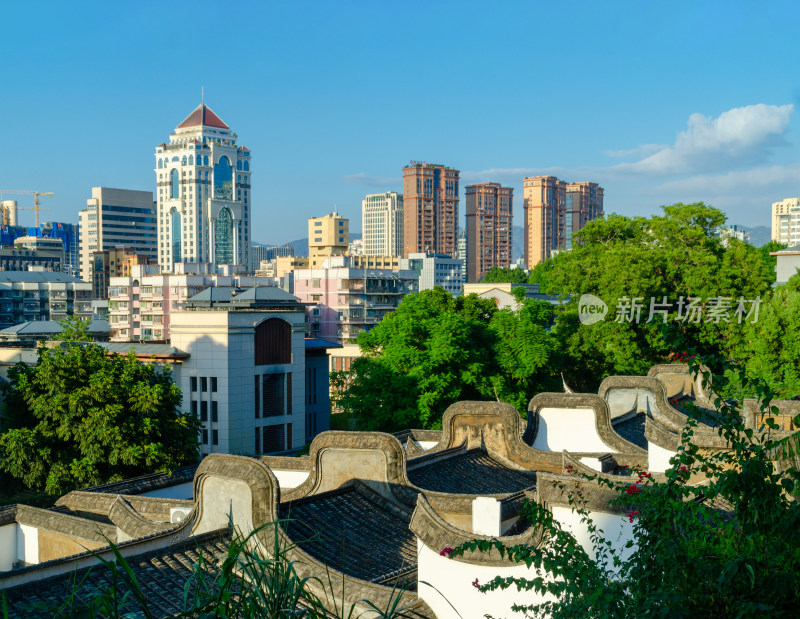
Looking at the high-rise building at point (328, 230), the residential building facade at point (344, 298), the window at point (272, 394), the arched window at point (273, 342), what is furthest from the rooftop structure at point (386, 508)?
the high-rise building at point (328, 230)

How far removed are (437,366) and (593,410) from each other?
18440mm

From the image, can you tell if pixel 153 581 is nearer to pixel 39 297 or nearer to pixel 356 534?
pixel 356 534

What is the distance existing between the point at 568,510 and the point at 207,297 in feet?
166

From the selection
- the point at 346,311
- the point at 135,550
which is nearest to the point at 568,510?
the point at 135,550

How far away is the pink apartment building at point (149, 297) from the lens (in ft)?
339

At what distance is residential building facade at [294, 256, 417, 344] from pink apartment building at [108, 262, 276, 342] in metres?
10.5

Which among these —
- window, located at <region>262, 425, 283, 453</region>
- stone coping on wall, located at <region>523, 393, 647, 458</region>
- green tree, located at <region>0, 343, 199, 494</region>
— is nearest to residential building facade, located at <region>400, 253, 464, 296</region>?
window, located at <region>262, 425, 283, 453</region>

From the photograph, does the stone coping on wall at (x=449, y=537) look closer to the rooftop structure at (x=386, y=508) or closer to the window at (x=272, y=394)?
the rooftop structure at (x=386, y=508)

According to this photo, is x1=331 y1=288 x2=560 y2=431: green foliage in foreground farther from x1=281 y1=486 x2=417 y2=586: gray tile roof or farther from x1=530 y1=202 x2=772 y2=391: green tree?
x1=281 y1=486 x2=417 y2=586: gray tile roof

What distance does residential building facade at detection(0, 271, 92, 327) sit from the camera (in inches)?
4889

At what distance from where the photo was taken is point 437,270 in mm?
189125

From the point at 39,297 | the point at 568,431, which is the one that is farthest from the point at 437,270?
the point at 568,431

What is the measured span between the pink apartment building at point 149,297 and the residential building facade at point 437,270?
261 ft

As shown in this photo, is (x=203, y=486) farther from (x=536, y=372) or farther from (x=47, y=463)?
(x=536, y=372)
